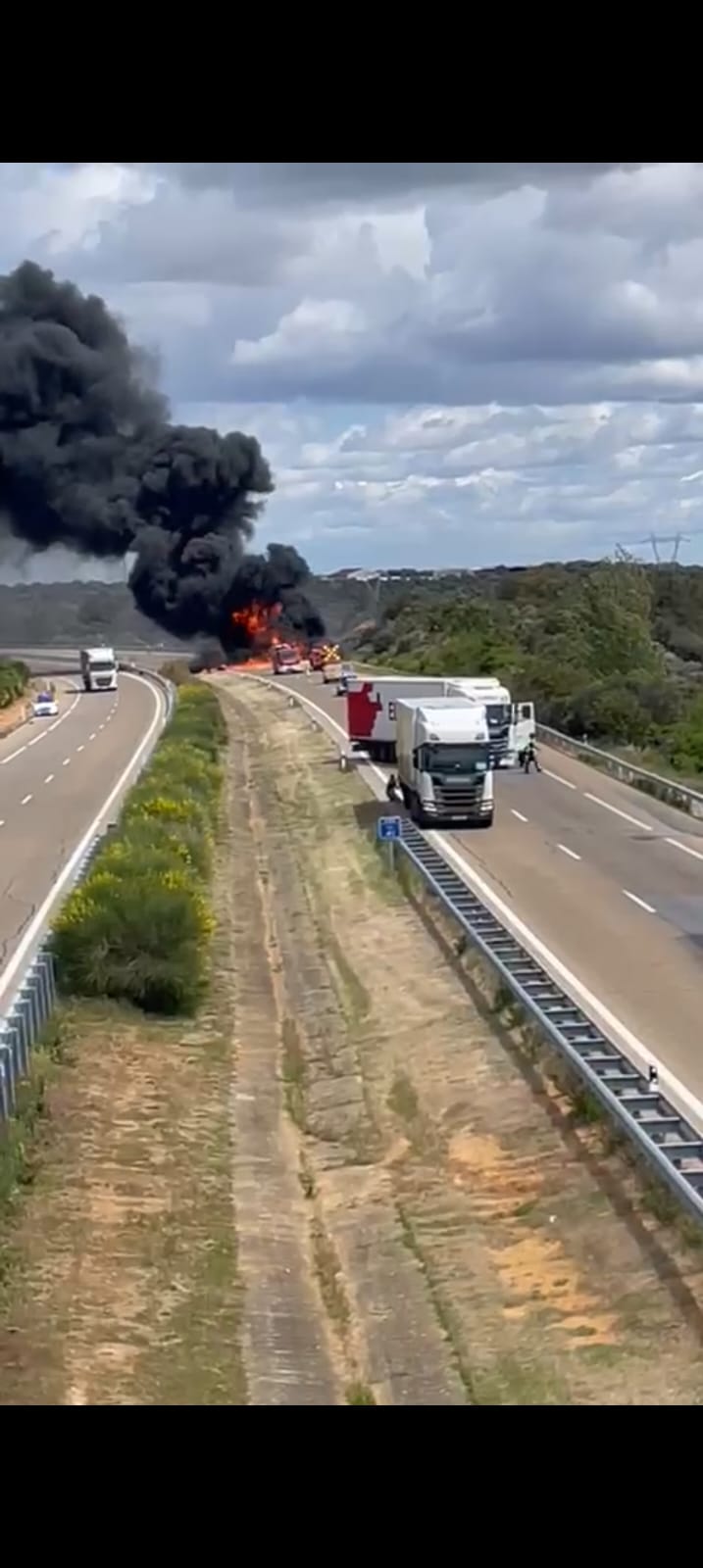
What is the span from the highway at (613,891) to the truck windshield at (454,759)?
1.33 m

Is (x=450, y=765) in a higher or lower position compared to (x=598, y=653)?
higher

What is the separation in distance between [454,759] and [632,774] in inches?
561

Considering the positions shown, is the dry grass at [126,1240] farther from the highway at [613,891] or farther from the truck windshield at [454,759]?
the truck windshield at [454,759]

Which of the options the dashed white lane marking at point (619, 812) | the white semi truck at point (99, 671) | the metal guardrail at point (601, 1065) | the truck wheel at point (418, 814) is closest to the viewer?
the metal guardrail at point (601, 1065)

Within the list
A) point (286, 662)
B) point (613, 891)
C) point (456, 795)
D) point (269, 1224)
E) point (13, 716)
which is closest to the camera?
point (269, 1224)

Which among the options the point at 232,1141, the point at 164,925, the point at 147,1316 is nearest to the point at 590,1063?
the point at 232,1141

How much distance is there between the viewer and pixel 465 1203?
1773 cm

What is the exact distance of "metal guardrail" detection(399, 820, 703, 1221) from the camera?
50.3 ft

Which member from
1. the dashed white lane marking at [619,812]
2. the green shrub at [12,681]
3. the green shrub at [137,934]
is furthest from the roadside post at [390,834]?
the green shrub at [12,681]

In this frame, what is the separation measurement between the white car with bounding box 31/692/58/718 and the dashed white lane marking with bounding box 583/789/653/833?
39137 mm


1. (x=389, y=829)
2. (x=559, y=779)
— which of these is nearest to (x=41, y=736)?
(x=559, y=779)

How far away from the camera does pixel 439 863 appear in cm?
3544

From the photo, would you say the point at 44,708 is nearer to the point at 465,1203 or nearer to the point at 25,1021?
the point at 25,1021

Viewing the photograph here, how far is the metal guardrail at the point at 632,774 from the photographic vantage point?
47656 mm
